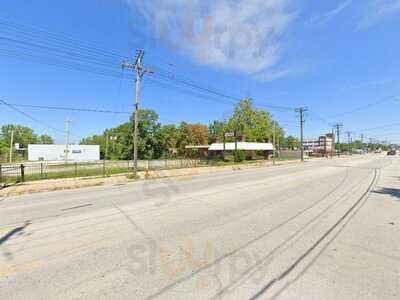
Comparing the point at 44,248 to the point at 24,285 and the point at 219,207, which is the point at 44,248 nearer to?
the point at 24,285

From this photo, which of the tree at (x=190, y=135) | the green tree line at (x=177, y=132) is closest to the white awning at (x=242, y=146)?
the green tree line at (x=177, y=132)

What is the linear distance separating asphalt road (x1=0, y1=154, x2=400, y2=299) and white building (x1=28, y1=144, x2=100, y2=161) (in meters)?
66.2

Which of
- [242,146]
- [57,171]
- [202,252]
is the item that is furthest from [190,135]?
[202,252]

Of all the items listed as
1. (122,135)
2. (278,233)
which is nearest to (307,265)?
(278,233)

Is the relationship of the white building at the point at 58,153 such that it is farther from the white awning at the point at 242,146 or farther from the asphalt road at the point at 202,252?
the asphalt road at the point at 202,252

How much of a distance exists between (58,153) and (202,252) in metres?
74.7

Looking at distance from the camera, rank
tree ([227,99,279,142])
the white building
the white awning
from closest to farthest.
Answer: the white awning
the white building
tree ([227,99,279,142])

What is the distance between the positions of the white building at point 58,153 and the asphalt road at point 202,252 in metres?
66.2

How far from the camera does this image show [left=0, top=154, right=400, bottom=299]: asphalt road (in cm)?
344

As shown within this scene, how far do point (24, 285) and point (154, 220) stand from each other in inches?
140

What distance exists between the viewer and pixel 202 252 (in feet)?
15.3

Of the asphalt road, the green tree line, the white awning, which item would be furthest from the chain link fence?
the green tree line

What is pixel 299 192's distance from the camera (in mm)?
11461

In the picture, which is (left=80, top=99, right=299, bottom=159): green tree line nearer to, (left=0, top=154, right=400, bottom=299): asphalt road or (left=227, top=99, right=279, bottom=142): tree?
(left=227, top=99, right=279, bottom=142): tree
